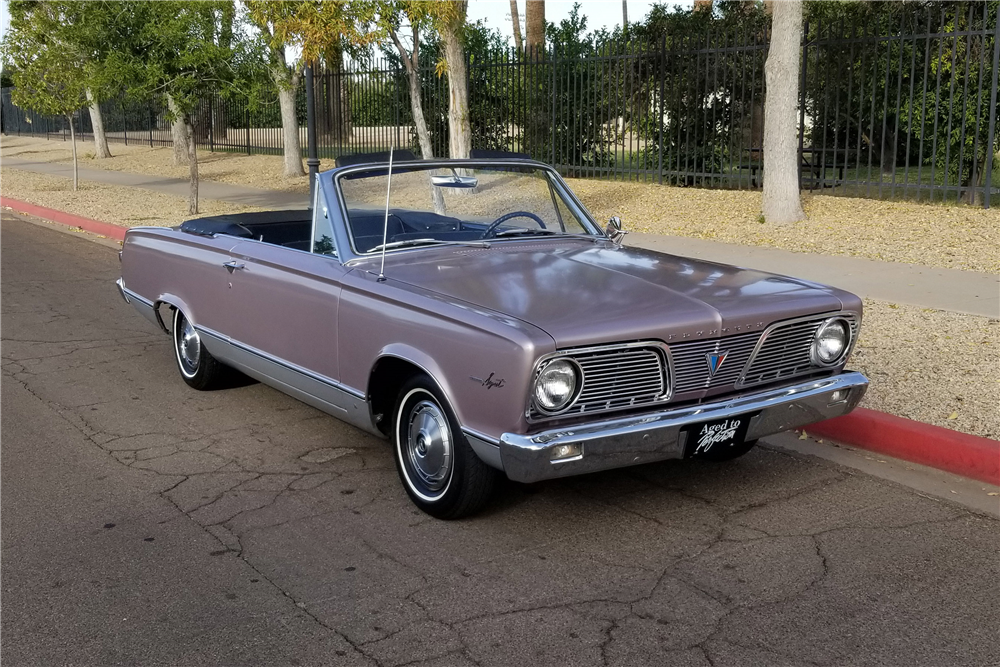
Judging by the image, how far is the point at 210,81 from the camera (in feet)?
56.8

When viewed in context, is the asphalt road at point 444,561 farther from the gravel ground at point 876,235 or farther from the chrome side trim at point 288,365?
the gravel ground at point 876,235

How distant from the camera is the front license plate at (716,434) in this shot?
14.1 feet

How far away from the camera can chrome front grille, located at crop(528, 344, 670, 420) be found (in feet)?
13.6

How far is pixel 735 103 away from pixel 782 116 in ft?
13.1

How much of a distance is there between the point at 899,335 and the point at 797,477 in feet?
10.4

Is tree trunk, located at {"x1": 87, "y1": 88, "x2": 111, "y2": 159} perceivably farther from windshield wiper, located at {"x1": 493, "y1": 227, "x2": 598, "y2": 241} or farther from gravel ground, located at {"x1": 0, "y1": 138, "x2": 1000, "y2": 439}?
windshield wiper, located at {"x1": 493, "y1": 227, "x2": 598, "y2": 241}

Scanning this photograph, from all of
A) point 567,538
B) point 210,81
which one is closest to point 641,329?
point 567,538

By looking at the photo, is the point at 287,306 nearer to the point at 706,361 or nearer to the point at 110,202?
the point at 706,361

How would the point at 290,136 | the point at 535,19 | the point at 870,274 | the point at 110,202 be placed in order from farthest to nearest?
the point at 535,19, the point at 290,136, the point at 110,202, the point at 870,274

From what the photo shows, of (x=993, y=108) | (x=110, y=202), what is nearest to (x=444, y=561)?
(x=993, y=108)

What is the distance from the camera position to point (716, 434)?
14.4ft

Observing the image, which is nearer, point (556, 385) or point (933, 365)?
point (556, 385)

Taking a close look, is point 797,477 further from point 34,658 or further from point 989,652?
point 34,658

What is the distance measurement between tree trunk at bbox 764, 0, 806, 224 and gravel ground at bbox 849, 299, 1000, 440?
5020 mm
